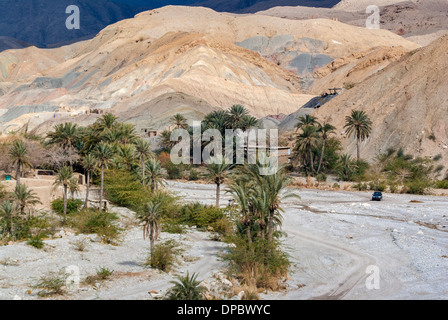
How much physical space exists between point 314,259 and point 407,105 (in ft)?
164

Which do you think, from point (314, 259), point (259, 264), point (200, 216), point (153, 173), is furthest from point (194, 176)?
point (259, 264)

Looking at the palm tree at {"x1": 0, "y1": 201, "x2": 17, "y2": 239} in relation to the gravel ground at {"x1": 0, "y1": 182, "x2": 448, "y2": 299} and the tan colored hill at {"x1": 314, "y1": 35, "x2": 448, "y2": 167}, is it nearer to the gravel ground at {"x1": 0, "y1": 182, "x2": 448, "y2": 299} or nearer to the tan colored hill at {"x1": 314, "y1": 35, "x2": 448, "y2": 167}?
the gravel ground at {"x1": 0, "y1": 182, "x2": 448, "y2": 299}

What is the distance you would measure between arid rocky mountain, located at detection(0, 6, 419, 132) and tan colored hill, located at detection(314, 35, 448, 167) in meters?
32.1

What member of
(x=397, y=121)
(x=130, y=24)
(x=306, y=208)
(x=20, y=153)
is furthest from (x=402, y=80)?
(x=130, y=24)

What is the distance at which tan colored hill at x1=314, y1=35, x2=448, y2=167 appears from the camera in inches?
2785

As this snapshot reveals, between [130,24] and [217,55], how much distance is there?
219ft

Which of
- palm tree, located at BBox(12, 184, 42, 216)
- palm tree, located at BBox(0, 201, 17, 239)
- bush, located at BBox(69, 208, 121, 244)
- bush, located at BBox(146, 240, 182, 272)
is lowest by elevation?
bush, located at BBox(146, 240, 182, 272)

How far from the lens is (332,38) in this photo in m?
184

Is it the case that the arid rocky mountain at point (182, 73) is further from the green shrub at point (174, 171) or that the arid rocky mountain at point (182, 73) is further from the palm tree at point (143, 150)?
the palm tree at point (143, 150)

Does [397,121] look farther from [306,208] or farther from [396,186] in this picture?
[306,208]

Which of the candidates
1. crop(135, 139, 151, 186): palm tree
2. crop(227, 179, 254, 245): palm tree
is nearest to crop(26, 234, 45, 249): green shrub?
crop(227, 179, 254, 245): palm tree

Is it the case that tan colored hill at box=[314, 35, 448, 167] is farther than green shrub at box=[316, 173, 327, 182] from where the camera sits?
Yes

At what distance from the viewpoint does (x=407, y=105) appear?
252 ft

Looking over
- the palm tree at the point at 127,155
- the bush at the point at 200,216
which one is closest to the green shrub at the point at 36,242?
the bush at the point at 200,216
